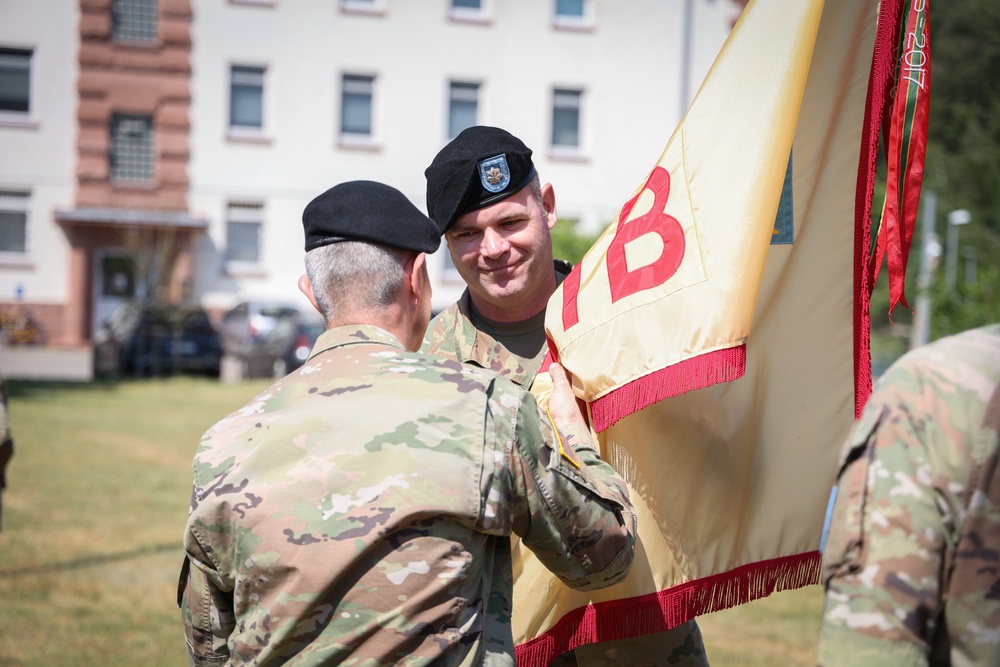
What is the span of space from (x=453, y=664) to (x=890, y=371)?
1031 mm

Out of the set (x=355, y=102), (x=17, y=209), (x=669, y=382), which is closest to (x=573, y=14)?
(x=355, y=102)

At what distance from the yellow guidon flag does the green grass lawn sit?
3.14m

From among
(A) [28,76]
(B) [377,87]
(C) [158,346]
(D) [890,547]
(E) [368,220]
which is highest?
(B) [377,87]

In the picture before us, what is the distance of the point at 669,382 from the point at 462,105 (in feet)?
84.0

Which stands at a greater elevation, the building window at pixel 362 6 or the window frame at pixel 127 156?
the building window at pixel 362 6

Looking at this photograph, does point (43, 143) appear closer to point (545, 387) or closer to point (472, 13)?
point (472, 13)

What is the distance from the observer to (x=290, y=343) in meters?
19.7

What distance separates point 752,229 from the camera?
9.10ft

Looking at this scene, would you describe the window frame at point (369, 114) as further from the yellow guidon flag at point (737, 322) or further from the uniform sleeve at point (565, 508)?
the uniform sleeve at point (565, 508)

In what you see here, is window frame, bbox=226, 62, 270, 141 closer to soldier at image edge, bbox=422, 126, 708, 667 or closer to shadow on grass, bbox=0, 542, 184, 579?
shadow on grass, bbox=0, 542, 184, 579

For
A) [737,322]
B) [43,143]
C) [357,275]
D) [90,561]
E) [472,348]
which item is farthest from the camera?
[43,143]

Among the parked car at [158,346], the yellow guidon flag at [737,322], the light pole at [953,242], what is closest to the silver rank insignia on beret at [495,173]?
the yellow guidon flag at [737,322]

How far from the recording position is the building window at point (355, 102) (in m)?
27.2

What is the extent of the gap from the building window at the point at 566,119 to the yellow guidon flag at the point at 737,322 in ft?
83.4
